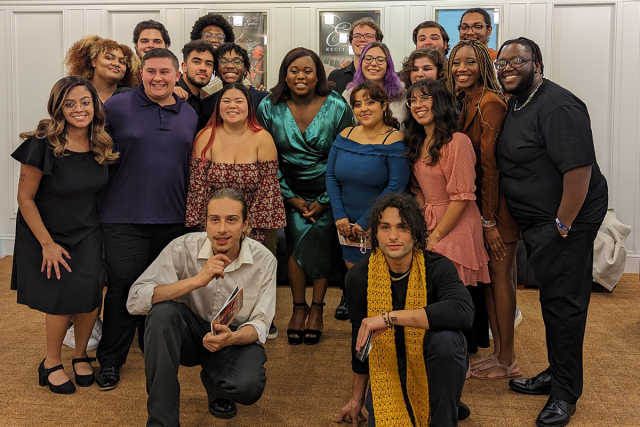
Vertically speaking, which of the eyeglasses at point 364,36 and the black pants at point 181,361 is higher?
the eyeglasses at point 364,36

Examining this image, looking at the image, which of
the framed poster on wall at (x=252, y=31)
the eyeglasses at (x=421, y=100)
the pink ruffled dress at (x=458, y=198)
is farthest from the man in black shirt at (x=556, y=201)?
the framed poster on wall at (x=252, y=31)

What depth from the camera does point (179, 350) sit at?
2.39 meters

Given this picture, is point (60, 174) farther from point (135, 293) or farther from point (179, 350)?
point (179, 350)

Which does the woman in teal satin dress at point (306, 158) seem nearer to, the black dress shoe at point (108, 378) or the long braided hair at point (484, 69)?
the long braided hair at point (484, 69)

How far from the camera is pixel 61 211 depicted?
283cm

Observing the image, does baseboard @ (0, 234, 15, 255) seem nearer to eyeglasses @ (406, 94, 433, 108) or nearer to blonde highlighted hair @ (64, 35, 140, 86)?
blonde highlighted hair @ (64, 35, 140, 86)

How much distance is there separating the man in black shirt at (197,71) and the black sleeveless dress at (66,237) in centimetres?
89

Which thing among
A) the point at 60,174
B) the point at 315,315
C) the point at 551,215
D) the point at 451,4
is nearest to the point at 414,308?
the point at 551,215

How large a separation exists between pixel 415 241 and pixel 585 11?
429cm

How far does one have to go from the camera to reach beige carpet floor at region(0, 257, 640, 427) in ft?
8.70

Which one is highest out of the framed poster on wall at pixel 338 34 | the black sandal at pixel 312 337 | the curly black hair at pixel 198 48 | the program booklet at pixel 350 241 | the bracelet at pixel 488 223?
the framed poster on wall at pixel 338 34

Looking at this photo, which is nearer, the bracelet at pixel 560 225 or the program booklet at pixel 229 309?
the program booklet at pixel 229 309

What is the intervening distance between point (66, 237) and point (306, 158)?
1.33 metres

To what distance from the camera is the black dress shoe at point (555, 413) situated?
2.57 m
